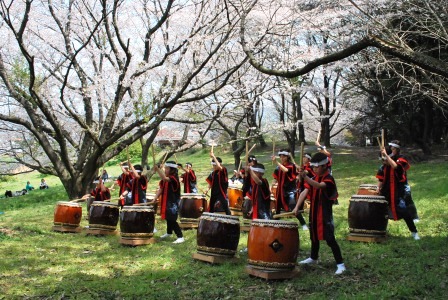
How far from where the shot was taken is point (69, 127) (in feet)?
58.7

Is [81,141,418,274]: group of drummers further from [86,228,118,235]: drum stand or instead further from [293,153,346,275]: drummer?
[86,228,118,235]: drum stand

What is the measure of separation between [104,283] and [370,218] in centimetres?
401

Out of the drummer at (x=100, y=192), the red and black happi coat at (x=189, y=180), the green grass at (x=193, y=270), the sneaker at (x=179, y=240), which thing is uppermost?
the red and black happi coat at (x=189, y=180)

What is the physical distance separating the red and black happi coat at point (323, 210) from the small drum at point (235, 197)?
19.2 feet

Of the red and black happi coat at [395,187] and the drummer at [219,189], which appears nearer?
the red and black happi coat at [395,187]

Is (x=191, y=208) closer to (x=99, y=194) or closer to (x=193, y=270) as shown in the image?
(x=99, y=194)

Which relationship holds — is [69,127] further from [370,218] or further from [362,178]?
→ [370,218]

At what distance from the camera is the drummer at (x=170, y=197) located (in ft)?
28.7

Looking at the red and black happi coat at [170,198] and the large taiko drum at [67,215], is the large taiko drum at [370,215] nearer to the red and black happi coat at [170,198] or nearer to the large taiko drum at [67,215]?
the red and black happi coat at [170,198]

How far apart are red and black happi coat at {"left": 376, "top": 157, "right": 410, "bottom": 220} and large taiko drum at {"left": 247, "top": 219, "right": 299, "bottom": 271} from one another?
8.40ft

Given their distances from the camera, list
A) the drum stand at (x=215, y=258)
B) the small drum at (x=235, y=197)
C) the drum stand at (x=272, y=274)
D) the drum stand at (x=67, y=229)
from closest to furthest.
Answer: the drum stand at (x=272, y=274)
the drum stand at (x=215, y=258)
the drum stand at (x=67, y=229)
the small drum at (x=235, y=197)

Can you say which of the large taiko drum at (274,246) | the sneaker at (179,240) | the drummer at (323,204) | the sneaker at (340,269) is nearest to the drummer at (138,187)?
the sneaker at (179,240)

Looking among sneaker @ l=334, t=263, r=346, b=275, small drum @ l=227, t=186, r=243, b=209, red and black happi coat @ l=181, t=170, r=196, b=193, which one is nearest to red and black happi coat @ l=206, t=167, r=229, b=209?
red and black happi coat @ l=181, t=170, r=196, b=193

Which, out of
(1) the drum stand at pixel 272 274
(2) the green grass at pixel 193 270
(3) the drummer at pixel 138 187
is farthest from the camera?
(3) the drummer at pixel 138 187
